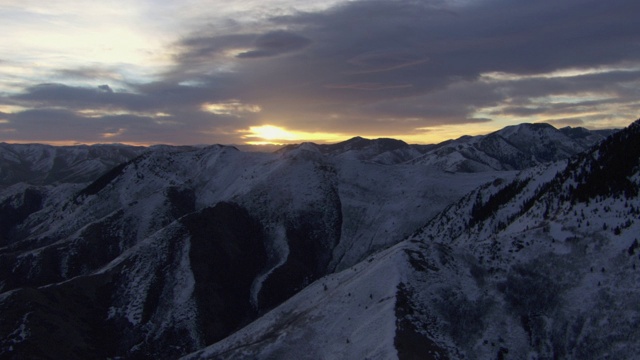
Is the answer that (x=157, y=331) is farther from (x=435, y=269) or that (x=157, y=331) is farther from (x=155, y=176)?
(x=155, y=176)

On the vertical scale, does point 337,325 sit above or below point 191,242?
below

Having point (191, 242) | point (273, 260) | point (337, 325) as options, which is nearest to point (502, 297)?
point (337, 325)

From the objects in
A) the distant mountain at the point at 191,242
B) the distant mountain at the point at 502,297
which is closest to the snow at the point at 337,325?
the distant mountain at the point at 502,297

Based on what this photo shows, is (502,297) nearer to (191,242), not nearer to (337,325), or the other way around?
(337,325)

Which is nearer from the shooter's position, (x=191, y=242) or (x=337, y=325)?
(x=337, y=325)

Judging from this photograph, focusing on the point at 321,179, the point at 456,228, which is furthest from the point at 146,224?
the point at 456,228

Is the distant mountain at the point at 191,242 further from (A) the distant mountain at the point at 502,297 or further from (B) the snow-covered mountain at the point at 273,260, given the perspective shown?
(A) the distant mountain at the point at 502,297

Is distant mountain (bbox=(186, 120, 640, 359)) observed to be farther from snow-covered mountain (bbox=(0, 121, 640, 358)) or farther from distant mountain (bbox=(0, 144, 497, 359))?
distant mountain (bbox=(0, 144, 497, 359))
